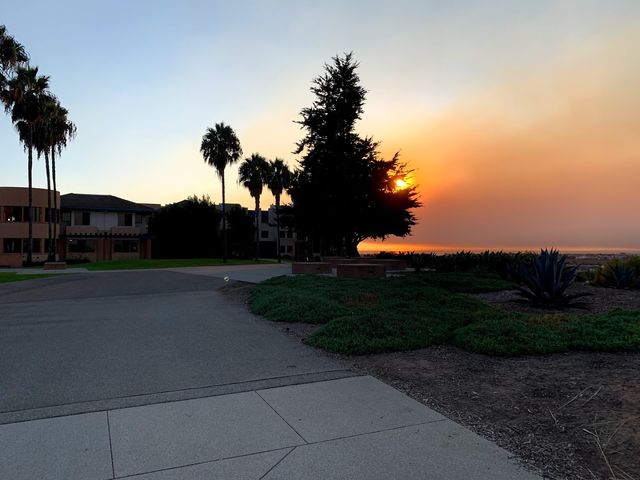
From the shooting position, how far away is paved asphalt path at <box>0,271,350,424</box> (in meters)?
4.96

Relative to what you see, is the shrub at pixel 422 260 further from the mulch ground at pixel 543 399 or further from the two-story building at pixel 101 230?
the two-story building at pixel 101 230

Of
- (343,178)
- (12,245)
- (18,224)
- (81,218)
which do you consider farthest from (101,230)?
(343,178)

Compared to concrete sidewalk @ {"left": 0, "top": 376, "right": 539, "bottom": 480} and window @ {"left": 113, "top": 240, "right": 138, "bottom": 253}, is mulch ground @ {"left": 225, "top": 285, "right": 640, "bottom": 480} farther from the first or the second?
window @ {"left": 113, "top": 240, "right": 138, "bottom": 253}

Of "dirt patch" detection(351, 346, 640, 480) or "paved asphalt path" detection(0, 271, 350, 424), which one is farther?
"paved asphalt path" detection(0, 271, 350, 424)

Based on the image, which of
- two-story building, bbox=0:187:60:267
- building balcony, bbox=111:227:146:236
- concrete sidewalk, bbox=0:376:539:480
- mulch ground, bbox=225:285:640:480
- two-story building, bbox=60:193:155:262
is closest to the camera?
concrete sidewalk, bbox=0:376:539:480

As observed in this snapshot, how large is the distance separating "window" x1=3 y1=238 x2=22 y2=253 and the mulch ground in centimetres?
5137

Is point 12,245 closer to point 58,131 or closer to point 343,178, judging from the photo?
point 58,131

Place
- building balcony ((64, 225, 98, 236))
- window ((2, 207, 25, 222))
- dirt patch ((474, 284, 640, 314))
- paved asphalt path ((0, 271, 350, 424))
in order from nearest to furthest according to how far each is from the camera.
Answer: paved asphalt path ((0, 271, 350, 424)) < dirt patch ((474, 284, 640, 314)) < window ((2, 207, 25, 222)) < building balcony ((64, 225, 98, 236))

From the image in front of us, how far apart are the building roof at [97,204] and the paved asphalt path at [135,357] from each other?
46.1m

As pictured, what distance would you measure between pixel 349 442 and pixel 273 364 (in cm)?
255

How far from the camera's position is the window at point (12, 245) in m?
46.8

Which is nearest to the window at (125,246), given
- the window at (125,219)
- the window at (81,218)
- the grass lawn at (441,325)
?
the window at (125,219)

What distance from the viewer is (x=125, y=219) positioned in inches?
2232

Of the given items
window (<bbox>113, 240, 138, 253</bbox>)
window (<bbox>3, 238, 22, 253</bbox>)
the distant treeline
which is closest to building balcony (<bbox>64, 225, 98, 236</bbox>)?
window (<bbox>113, 240, 138, 253</bbox>)
